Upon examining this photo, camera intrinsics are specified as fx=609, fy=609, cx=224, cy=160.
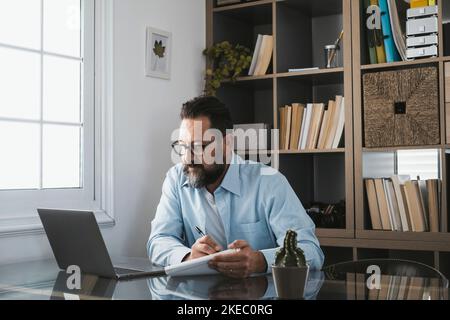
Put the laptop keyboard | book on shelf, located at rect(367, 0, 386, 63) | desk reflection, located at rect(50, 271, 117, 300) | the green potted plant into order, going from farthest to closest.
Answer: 1. the green potted plant
2. book on shelf, located at rect(367, 0, 386, 63)
3. the laptop keyboard
4. desk reflection, located at rect(50, 271, 117, 300)

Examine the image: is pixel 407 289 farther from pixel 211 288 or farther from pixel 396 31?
pixel 396 31

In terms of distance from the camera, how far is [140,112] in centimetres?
303

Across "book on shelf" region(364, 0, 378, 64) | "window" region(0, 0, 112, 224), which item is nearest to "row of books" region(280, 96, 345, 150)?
"book on shelf" region(364, 0, 378, 64)

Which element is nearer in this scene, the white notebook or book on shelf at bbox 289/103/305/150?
the white notebook

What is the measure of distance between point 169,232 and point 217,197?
0.78 feet

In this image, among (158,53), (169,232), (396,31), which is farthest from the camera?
(158,53)

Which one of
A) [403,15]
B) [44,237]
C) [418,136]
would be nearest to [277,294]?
[44,237]

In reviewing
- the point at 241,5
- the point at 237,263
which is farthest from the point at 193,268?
the point at 241,5

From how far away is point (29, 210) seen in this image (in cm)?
250

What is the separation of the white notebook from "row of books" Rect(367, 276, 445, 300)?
0.48m

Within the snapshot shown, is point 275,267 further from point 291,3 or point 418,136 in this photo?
point 291,3

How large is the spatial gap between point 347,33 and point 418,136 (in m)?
0.64

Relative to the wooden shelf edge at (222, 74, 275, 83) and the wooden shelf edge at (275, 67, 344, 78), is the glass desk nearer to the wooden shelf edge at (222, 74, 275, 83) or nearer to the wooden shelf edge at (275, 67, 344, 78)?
the wooden shelf edge at (275, 67, 344, 78)

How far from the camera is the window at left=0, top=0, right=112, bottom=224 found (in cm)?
249
